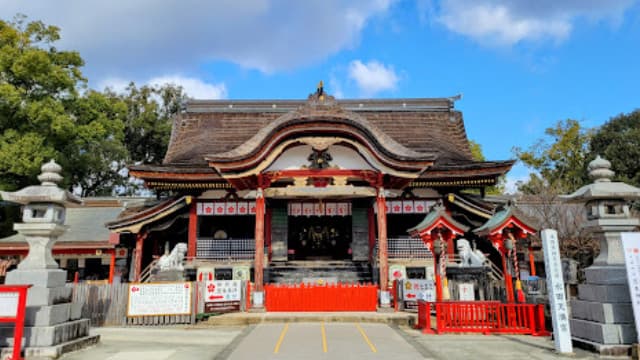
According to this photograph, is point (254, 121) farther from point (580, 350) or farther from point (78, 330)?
point (580, 350)

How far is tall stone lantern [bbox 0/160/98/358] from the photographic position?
8156 millimetres

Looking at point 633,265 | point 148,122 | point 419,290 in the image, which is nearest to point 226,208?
point 419,290

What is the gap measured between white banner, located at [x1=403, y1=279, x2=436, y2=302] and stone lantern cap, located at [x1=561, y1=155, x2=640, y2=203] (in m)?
5.70

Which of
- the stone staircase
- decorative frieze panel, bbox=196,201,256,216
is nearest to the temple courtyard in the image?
the stone staircase

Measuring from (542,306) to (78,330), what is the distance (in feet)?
36.5

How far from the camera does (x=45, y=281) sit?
8.55 m

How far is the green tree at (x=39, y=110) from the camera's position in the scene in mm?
20219

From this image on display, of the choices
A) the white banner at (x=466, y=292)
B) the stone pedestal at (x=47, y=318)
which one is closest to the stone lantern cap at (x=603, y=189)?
the white banner at (x=466, y=292)

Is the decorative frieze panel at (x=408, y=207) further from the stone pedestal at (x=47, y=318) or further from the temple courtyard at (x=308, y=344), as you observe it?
the stone pedestal at (x=47, y=318)

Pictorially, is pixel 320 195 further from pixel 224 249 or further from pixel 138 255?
pixel 138 255

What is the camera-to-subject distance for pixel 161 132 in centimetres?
4122

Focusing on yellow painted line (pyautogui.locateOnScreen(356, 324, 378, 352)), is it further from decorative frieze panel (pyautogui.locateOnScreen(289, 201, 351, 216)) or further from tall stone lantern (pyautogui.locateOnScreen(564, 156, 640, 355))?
decorative frieze panel (pyautogui.locateOnScreen(289, 201, 351, 216))

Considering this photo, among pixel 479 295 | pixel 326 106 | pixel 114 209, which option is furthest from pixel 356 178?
pixel 114 209

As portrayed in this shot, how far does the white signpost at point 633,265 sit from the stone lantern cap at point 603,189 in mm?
1152
